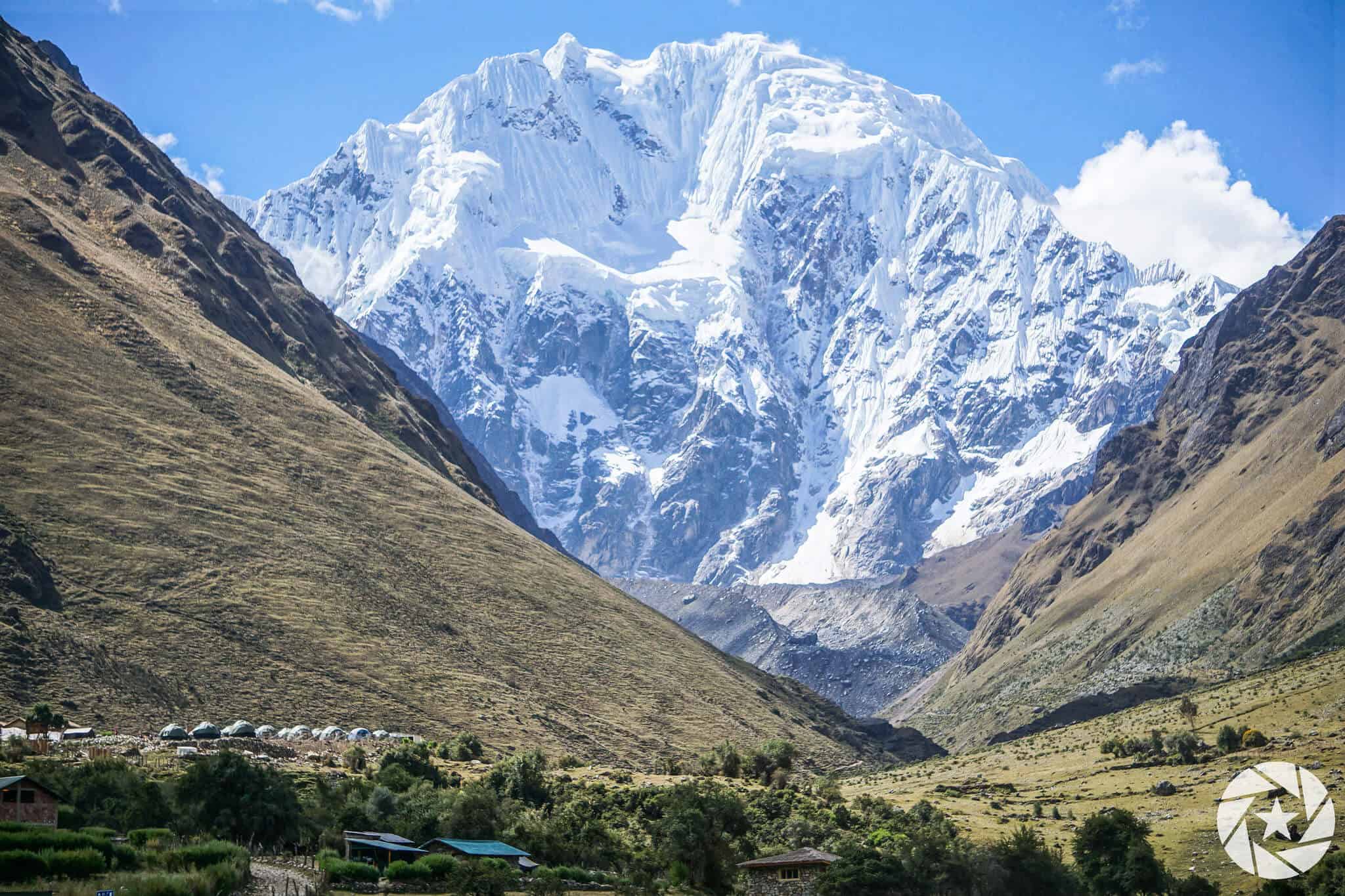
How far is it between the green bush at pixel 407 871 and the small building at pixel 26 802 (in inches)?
510

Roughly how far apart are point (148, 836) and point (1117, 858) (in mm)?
53493

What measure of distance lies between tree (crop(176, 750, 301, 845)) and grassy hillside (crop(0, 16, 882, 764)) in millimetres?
30330

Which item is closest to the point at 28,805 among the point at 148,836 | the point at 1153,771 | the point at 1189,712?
the point at 148,836

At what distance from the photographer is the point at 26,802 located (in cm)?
5694

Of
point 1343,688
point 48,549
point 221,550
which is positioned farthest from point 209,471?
point 1343,688

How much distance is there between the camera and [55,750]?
84.2 m

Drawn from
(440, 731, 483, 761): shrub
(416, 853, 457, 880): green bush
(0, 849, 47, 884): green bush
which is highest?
(440, 731, 483, 761): shrub

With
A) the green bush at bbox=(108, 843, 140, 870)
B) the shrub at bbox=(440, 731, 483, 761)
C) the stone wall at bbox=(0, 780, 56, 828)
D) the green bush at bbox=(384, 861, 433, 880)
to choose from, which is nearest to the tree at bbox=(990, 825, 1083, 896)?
the green bush at bbox=(384, 861, 433, 880)

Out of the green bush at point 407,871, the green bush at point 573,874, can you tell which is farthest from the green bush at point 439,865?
the green bush at point 573,874

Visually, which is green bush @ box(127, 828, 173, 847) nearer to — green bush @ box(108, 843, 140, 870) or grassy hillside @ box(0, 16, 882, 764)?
green bush @ box(108, 843, 140, 870)

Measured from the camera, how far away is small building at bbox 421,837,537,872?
226 feet

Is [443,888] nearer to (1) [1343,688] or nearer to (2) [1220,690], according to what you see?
(1) [1343,688]

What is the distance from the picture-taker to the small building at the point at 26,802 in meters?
55.8

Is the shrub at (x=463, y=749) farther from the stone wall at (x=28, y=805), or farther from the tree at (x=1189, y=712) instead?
the tree at (x=1189, y=712)
